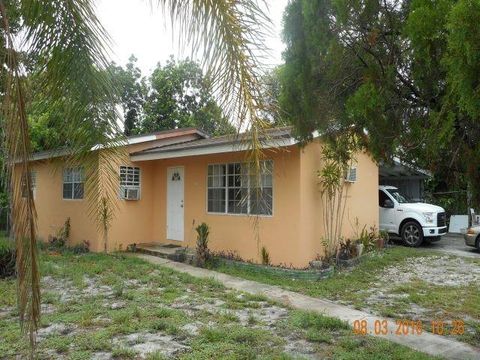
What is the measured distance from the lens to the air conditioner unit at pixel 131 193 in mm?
12982

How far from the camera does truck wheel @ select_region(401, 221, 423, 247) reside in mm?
14414

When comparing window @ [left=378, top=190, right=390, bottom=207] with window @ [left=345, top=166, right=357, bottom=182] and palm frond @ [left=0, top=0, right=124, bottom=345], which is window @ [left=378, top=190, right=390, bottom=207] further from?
palm frond @ [left=0, top=0, right=124, bottom=345]

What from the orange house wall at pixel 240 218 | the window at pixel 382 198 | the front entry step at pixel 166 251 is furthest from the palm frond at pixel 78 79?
the window at pixel 382 198

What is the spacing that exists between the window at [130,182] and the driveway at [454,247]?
9855 millimetres

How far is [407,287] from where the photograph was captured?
337 inches

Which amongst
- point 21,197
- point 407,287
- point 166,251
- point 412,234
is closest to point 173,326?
point 21,197

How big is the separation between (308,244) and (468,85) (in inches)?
287

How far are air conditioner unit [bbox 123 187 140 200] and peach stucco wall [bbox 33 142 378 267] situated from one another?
0.54 feet

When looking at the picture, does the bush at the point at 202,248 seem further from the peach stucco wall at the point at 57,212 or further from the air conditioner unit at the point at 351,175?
the air conditioner unit at the point at 351,175

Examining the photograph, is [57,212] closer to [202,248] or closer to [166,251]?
[166,251]

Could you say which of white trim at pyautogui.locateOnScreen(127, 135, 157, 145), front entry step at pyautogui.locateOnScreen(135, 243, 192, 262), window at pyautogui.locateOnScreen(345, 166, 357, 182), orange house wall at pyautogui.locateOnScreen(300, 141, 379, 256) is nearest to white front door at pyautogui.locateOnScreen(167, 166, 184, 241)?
front entry step at pyautogui.locateOnScreen(135, 243, 192, 262)

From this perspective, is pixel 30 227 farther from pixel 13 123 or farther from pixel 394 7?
pixel 394 7

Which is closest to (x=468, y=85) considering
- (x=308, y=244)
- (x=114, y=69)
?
(x=114, y=69)

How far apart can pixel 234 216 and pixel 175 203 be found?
257 centimetres
